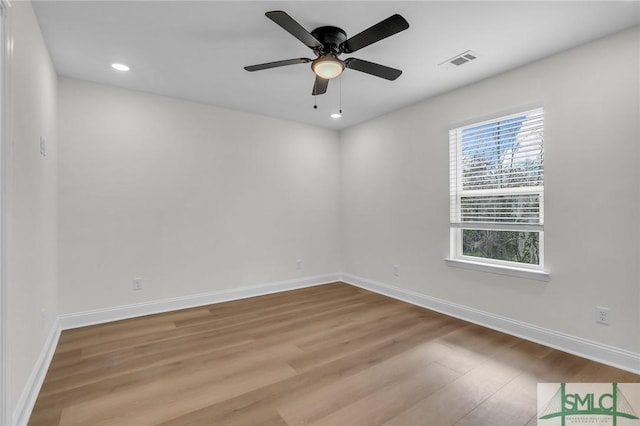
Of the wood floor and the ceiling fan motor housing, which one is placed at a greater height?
the ceiling fan motor housing

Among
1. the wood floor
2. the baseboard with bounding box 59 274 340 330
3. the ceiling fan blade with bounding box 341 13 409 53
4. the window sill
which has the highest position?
the ceiling fan blade with bounding box 341 13 409 53

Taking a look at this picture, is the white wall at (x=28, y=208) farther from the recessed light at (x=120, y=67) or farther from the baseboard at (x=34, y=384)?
the recessed light at (x=120, y=67)

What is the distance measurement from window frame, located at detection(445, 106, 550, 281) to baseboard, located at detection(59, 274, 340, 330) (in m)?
A: 2.20

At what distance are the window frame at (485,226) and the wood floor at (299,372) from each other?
2.01 feet

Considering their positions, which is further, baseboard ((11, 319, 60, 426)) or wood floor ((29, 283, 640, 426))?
wood floor ((29, 283, 640, 426))

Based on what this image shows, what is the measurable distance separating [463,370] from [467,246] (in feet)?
5.03

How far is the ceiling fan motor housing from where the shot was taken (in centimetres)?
220

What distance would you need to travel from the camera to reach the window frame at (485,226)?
2.72 meters

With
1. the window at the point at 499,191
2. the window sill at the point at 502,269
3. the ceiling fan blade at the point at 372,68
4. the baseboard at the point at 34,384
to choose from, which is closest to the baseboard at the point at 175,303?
the baseboard at the point at 34,384

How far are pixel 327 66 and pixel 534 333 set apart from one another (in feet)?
9.48

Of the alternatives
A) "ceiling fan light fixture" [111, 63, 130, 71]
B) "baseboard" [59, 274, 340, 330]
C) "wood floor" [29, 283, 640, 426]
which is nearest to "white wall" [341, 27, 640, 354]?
"wood floor" [29, 283, 640, 426]

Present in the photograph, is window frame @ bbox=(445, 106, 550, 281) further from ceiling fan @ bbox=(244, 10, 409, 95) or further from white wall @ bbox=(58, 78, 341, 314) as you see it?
white wall @ bbox=(58, 78, 341, 314)

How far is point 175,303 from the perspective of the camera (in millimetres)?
3555

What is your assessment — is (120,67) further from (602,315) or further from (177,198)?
(602,315)
